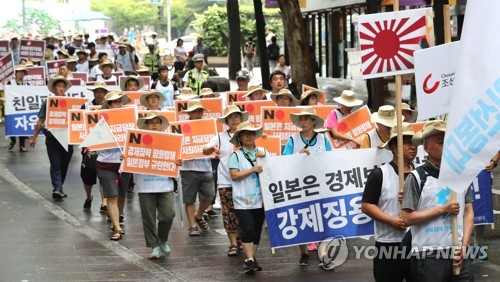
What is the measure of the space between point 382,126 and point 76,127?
5.36 meters

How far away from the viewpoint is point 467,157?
6828 millimetres

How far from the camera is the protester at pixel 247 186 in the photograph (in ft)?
39.1

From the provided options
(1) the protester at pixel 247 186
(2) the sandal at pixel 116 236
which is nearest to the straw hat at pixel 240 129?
(1) the protester at pixel 247 186

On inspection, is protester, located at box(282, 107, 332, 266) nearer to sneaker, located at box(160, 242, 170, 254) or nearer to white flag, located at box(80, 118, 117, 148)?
sneaker, located at box(160, 242, 170, 254)

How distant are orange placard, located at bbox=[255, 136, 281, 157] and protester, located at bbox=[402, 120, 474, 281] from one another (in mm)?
6000

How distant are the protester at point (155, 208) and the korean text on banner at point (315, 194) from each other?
1.41 metres

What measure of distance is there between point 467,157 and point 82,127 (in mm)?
9657

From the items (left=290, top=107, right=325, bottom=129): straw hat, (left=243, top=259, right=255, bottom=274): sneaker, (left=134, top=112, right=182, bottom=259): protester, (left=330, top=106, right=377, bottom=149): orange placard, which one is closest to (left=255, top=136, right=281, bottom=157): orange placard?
(left=330, top=106, right=377, bottom=149): orange placard

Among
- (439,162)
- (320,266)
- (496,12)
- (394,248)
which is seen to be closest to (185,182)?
(320,266)

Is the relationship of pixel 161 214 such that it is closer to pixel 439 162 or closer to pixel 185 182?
pixel 185 182

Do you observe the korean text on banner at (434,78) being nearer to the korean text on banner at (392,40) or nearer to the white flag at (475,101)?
the white flag at (475,101)

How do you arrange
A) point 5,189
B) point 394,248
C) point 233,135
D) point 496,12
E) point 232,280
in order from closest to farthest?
point 496,12 → point 394,248 → point 232,280 → point 233,135 → point 5,189

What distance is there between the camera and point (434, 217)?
294 inches

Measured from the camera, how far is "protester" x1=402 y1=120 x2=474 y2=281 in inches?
293
